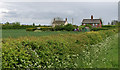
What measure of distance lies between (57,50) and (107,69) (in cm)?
233

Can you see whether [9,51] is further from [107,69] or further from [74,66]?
[107,69]

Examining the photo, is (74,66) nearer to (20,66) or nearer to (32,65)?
(32,65)

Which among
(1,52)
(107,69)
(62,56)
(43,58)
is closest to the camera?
(1,52)

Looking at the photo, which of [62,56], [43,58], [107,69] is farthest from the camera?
[62,56]

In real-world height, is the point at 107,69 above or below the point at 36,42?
below

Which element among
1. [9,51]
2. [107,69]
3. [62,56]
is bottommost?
[107,69]

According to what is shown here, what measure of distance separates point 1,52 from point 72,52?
14.1ft

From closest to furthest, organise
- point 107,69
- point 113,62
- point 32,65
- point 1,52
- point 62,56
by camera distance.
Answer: point 1,52, point 32,65, point 107,69, point 62,56, point 113,62

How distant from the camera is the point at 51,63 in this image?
646 cm

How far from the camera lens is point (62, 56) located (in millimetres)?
7410

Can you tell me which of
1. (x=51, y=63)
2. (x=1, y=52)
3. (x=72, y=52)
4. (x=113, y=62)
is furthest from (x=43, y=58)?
(x=113, y=62)

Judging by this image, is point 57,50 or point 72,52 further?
point 72,52

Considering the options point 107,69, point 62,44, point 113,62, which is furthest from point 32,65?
point 113,62

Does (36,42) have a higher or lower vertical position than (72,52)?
higher
